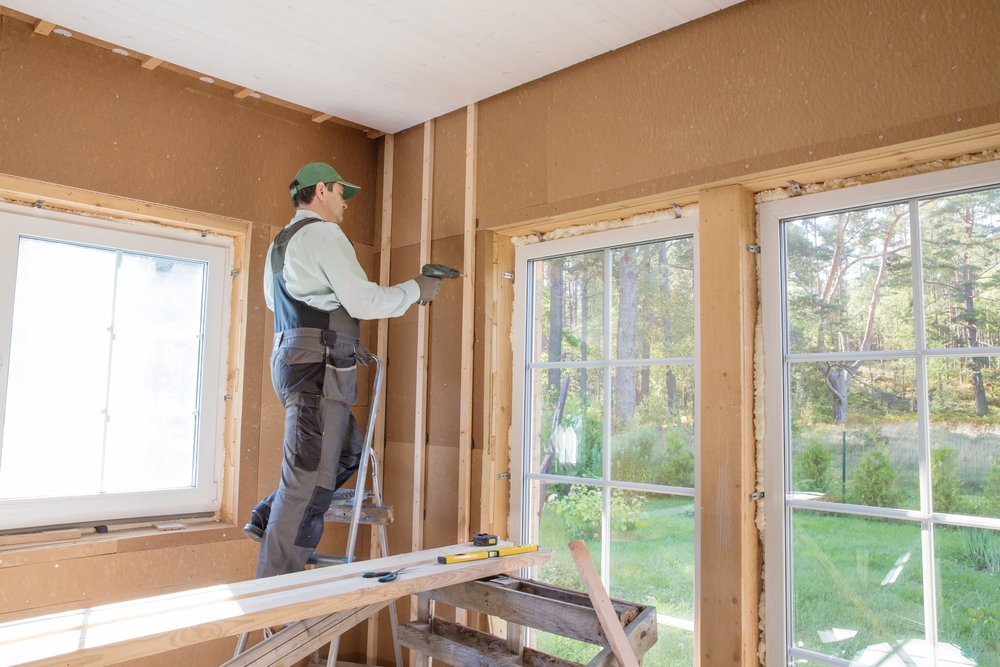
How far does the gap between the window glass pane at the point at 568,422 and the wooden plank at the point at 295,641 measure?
41.5 inches

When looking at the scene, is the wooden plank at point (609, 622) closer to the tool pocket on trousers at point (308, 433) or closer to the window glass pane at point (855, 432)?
the window glass pane at point (855, 432)

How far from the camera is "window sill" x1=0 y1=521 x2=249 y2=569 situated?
7.85 ft

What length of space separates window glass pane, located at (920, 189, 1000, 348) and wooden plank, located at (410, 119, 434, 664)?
1.96m

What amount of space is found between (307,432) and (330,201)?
33.6 inches

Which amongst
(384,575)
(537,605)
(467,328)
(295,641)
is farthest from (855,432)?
(295,641)

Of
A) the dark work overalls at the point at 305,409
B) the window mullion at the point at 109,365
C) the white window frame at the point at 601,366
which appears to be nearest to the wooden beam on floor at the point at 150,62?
the window mullion at the point at 109,365

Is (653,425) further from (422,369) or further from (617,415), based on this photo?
(422,369)

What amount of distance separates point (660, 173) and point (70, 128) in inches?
84.5

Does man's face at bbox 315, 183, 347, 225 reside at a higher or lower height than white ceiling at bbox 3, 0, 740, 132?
lower

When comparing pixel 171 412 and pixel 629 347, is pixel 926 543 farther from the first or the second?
pixel 171 412

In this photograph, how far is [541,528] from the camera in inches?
110

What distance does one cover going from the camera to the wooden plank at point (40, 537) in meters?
2.44

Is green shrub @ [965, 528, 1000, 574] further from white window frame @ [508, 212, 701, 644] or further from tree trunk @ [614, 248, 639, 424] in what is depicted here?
tree trunk @ [614, 248, 639, 424]

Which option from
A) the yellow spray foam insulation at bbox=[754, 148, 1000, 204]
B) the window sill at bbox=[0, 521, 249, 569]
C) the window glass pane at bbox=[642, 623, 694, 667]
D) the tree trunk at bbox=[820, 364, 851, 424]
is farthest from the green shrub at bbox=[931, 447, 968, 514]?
the window sill at bbox=[0, 521, 249, 569]
